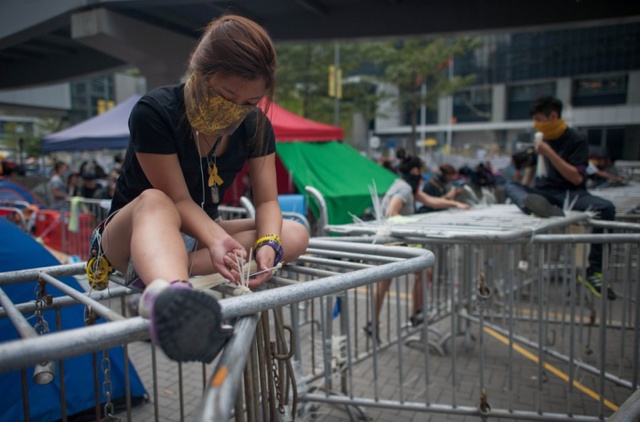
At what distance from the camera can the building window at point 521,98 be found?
122ft

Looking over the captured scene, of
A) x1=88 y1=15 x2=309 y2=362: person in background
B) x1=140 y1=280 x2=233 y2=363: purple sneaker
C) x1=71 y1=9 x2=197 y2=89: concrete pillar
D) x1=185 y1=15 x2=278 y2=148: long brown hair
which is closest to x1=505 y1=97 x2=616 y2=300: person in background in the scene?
x1=88 y1=15 x2=309 y2=362: person in background

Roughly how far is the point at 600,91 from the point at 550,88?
3598 millimetres

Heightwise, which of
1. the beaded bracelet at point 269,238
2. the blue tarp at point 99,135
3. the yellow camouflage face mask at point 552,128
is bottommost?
the beaded bracelet at point 269,238

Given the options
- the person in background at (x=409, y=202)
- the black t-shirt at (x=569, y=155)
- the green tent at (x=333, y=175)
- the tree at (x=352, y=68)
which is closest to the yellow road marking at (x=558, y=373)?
the person in background at (x=409, y=202)

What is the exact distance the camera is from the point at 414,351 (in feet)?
15.7

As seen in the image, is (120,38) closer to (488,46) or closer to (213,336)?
(213,336)

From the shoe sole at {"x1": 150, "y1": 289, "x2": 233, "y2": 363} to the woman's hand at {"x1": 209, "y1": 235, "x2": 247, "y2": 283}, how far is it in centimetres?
51

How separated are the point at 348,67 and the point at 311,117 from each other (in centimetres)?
310

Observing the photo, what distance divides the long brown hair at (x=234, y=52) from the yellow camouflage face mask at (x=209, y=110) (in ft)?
0.08

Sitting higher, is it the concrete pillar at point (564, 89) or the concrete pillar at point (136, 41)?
the concrete pillar at point (564, 89)

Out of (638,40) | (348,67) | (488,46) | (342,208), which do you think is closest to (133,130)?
(342,208)

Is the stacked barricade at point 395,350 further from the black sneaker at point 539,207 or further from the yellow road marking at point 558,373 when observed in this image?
the black sneaker at point 539,207

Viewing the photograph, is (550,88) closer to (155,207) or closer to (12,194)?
(12,194)

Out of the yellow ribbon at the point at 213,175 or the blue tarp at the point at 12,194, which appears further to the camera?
the blue tarp at the point at 12,194
